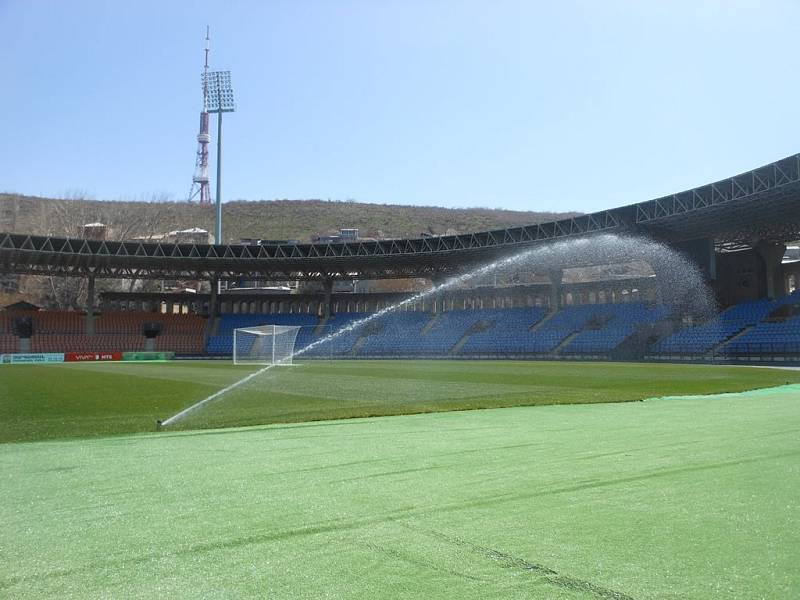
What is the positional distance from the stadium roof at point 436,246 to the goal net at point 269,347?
14698 millimetres

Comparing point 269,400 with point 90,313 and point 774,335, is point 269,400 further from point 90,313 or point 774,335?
point 90,313

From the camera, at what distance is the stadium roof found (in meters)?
40.3

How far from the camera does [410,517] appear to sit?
15.3ft

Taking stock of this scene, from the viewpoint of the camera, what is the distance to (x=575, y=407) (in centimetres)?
1415

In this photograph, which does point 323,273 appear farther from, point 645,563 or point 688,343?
point 645,563

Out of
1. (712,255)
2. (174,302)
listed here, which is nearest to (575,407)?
(712,255)

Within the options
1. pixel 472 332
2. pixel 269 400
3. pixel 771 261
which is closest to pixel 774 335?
pixel 771 261

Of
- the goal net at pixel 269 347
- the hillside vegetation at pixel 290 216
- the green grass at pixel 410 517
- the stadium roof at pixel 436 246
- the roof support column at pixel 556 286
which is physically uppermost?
the hillside vegetation at pixel 290 216

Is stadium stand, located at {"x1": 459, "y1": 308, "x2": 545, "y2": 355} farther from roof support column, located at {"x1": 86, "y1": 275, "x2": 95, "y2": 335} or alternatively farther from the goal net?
roof support column, located at {"x1": 86, "y1": 275, "x2": 95, "y2": 335}

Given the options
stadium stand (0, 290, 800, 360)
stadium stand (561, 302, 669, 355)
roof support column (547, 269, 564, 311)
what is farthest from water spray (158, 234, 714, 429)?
stadium stand (0, 290, 800, 360)

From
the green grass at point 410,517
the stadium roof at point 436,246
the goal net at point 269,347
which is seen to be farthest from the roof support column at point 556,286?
the green grass at point 410,517

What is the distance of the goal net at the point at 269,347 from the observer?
1791 inches

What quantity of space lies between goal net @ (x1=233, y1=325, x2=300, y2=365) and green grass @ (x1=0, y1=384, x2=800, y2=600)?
3582cm

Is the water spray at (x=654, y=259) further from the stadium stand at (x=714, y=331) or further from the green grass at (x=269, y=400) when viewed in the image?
the green grass at (x=269, y=400)
